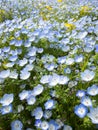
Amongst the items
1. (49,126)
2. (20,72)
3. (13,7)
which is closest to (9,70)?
(20,72)

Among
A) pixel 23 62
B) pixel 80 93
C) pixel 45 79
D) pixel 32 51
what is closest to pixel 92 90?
pixel 80 93

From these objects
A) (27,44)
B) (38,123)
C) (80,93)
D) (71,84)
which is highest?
(27,44)

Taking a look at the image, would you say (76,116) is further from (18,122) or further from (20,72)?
(20,72)

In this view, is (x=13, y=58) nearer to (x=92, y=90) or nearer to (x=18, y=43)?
(x=18, y=43)

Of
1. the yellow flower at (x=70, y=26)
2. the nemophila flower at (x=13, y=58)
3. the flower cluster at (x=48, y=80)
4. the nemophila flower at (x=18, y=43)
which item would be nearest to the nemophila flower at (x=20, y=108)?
the flower cluster at (x=48, y=80)

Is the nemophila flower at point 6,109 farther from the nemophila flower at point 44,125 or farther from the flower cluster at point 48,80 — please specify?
the nemophila flower at point 44,125

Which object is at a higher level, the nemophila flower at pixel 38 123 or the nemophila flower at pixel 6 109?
the nemophila flower at pixel 6 109

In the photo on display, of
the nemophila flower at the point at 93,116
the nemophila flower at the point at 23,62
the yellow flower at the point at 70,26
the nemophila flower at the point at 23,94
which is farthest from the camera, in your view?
the yellow flower at the point at 70,26
